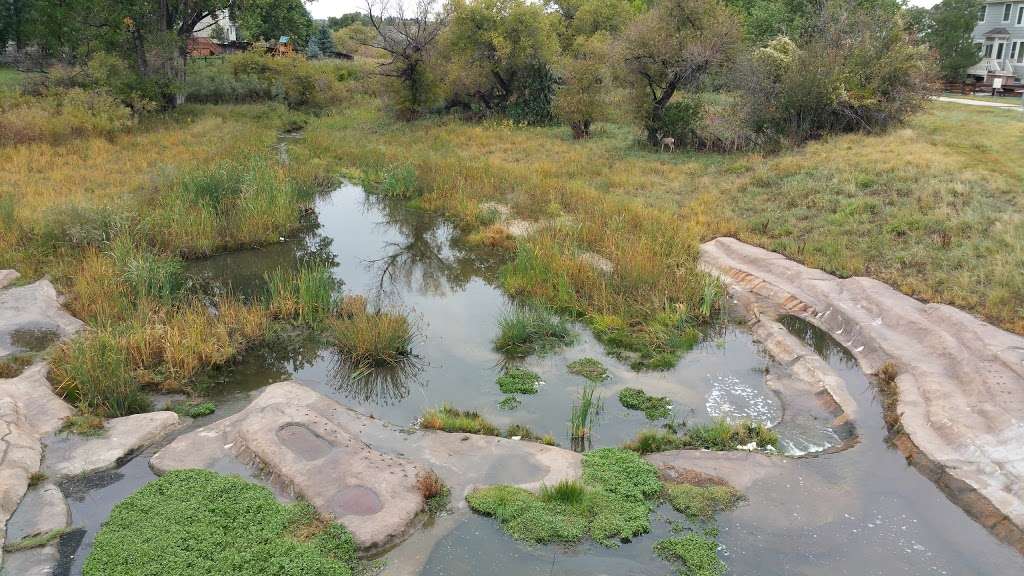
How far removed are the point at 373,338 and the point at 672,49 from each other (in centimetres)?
1409

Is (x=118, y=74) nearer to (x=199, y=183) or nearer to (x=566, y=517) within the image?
(x=199, y=183)

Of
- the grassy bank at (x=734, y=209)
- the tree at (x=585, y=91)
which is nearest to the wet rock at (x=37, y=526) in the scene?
the grassy bank at (x=734, y=209)

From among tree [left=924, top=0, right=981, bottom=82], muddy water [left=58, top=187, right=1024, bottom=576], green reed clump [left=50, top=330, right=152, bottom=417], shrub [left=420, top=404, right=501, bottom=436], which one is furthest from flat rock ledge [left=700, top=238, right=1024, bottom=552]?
tree [left=924, top=0, right=981, bottom=82]

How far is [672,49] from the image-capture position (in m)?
19.0

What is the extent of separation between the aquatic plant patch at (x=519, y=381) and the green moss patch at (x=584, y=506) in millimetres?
1811

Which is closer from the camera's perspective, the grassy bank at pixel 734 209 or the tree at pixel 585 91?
the grassy bank at pixel 734 209

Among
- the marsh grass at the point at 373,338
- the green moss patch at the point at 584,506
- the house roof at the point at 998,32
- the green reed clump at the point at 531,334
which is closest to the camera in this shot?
the green moss patch at the point at 584,506

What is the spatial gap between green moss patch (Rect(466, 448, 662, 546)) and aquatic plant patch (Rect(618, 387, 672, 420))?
1265 millimetres

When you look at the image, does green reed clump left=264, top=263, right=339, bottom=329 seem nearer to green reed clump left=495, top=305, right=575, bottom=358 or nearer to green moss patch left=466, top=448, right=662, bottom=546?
green reed clump left=495, top=305, right=575, bottom=358

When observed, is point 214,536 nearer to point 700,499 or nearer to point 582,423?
point 582,423

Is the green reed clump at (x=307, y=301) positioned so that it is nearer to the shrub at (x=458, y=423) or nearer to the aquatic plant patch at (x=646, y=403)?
the shrub at (x=458, y=423)

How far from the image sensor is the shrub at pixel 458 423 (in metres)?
6.77

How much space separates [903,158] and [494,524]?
12045 millimetres

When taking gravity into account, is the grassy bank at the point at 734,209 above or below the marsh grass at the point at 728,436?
above
